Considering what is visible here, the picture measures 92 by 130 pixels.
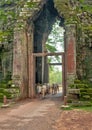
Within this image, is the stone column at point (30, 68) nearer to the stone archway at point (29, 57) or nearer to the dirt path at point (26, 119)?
the stone archway at point (29, 57)

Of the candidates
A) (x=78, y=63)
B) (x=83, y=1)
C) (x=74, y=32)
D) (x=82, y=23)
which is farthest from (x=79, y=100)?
(x=83, y=1)

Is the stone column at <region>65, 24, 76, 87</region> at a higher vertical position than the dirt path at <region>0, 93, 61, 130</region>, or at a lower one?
higher

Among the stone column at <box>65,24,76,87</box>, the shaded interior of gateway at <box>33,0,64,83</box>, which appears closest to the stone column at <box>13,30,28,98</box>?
the stone column at <box>65,24,76,87</box>

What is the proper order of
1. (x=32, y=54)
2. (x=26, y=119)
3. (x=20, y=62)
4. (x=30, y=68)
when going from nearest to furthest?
(x=26, y=119), (x=20, y=62), (x=30, y=68), (x=32, y=54)

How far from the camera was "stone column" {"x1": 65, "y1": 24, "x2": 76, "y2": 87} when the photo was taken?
1778cm

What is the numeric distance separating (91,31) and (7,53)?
607cm

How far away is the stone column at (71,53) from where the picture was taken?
17781 mm

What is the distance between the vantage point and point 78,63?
A: 1884 cm

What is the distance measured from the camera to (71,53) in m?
18.0

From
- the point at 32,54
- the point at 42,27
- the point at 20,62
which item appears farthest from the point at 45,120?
the point at 42,27

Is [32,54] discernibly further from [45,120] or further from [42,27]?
[45,120]

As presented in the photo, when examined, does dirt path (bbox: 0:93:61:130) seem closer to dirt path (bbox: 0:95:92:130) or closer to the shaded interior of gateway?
dirt path (bbox: 0:95:92:130)

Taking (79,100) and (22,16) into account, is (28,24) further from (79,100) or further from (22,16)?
(79,100)

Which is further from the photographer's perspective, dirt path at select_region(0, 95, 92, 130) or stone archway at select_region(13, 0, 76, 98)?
stone archway at select_region(13, 0, 76, 98)
